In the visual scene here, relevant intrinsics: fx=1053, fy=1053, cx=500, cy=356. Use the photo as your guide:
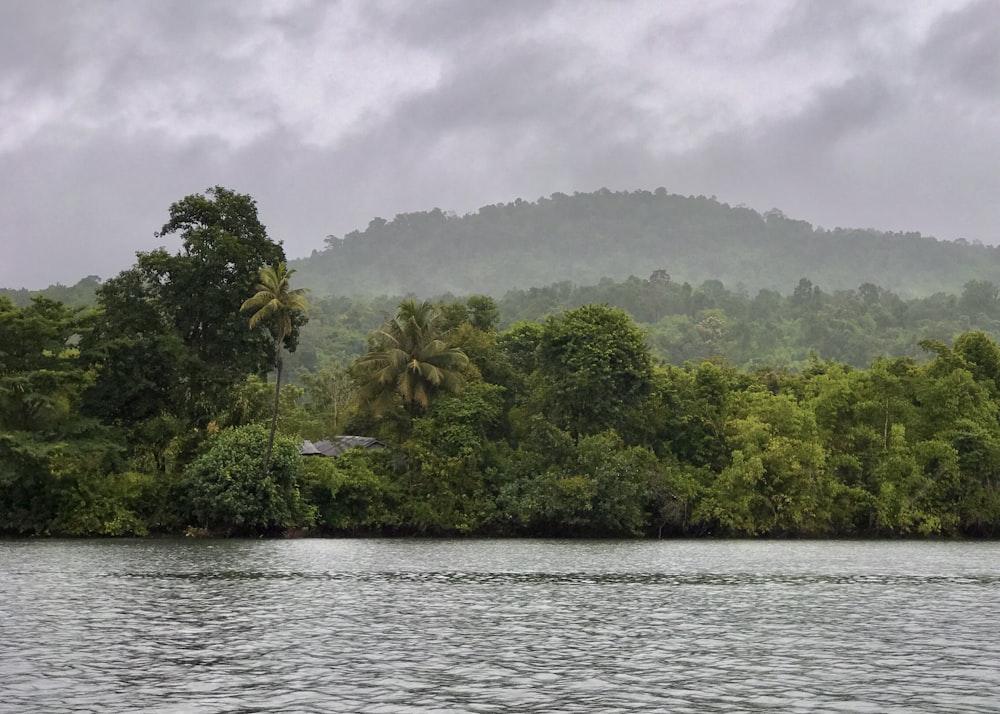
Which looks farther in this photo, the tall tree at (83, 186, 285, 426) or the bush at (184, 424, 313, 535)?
the tall tree at (83, 186, 285, 426)

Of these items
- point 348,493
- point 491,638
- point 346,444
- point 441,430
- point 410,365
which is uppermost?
point 410,365

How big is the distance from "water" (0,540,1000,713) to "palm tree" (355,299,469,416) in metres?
30.9

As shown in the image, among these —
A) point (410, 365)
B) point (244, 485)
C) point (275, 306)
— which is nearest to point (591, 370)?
point (410, 365)

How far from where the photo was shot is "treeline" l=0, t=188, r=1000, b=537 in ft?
202

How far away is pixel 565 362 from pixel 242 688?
58126 millimetres

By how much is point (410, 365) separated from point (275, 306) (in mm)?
11441

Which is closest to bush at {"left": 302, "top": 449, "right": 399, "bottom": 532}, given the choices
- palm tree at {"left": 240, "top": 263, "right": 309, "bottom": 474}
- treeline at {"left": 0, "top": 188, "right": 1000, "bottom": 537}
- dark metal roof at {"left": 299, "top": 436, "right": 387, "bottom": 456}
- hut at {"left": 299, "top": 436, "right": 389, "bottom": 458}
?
treeline at {"left": 0, "top": 188, "right": 1000, "bottom": 537}

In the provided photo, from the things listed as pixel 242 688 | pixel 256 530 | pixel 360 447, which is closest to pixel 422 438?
pixel 360 447

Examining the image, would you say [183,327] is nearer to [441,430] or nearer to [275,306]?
[275,306]

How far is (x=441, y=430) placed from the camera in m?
69.9

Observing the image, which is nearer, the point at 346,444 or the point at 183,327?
the point at 183,327

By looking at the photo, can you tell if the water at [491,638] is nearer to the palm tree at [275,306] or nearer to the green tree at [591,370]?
the palm tree at [275,306]

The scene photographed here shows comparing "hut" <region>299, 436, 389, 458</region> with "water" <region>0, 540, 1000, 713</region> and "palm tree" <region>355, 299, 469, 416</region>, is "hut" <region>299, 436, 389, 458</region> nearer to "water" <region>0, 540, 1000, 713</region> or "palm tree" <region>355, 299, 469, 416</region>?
"palm tree" <region>355, 299, 469, 416</region>

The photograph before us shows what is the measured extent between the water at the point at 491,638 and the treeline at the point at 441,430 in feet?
72.0
